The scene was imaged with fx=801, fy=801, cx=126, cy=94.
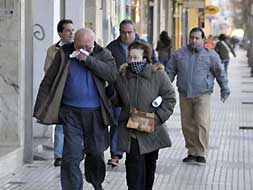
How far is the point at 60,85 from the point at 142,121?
0.92 meters

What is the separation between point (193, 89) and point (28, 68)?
2259mm

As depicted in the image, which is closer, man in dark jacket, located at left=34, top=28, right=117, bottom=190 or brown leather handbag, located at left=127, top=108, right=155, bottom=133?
brown leather handbag, located at left=127, top=108, right=155, bottom=133

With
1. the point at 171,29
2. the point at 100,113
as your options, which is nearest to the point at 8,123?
the point at 100,113

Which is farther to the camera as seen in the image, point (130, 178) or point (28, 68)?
point (28, 68)

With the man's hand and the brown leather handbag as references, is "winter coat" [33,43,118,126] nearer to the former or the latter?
the man's hand

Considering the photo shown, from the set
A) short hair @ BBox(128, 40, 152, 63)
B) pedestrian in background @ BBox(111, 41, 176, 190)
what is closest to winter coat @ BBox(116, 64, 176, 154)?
pedestrian in background @ BBox(111, 41, 176, 190)

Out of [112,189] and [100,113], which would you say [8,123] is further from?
[100,113]

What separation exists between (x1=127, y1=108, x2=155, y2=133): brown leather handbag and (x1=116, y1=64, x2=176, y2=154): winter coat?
0.06 m

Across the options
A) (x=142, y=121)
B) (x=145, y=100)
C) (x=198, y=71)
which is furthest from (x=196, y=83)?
(x=142, y=121)

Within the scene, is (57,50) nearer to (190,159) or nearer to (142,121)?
A: (190,159)

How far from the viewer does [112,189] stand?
9312mm

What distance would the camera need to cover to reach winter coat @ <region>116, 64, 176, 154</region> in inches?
309

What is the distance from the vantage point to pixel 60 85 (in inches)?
315

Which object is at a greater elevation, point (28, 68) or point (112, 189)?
point (28, 68)
